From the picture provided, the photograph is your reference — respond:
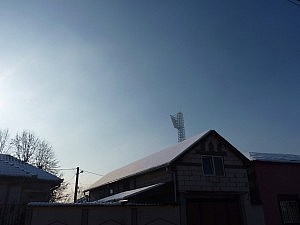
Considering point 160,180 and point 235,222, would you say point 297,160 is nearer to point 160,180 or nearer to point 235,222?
point 235,222

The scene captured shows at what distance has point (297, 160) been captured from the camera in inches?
915

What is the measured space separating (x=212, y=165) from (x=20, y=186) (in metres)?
12.4

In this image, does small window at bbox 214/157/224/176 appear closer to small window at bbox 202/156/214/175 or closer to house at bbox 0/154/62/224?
small window at bbox 202/156/214/175

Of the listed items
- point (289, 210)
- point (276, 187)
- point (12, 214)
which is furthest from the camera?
point (276, 187)

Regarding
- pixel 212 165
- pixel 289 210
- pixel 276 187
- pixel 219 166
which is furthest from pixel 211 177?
pixel 289 210

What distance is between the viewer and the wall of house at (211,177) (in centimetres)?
1867

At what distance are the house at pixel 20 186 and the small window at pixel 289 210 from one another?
52.8ft

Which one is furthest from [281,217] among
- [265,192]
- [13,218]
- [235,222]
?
[13,218]

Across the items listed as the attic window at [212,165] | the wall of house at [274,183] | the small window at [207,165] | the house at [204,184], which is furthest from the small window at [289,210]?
the small window at [207,165]

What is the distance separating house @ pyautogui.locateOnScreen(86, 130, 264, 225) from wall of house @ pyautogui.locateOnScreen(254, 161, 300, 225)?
874 mm

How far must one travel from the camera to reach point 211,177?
19516mm

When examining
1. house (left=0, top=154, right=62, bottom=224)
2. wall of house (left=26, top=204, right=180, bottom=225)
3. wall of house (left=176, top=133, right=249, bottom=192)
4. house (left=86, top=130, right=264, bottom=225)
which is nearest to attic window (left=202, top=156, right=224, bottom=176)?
house (left=86, top=130, right=264, bottom=225)

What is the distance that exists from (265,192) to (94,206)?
13.1m

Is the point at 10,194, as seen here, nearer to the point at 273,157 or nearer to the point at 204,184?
the point at 204,184
